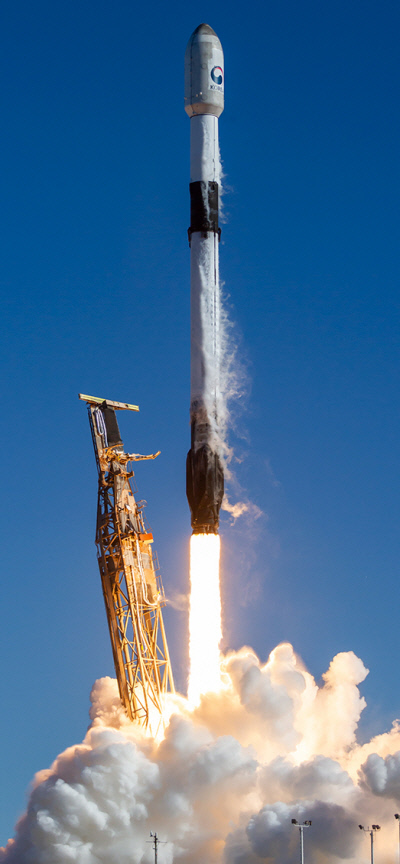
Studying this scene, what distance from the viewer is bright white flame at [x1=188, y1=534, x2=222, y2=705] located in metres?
68.5

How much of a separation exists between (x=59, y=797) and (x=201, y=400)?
58.5ft

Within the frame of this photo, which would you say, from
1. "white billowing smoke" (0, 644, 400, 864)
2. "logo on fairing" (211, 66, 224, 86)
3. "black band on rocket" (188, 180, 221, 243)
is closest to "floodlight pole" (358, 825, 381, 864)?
"white billowing smoke" (0, 644, 400, 864)

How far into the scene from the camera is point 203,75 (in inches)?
2771

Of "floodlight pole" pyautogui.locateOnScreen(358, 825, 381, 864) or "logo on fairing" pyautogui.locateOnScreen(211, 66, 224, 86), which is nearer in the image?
"floodlight pole" pyautogui.locateOnScreen(358, 825, 381, 864)

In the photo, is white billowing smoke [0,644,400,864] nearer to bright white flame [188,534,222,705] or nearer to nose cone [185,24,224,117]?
bright white flame [188,534,222,705]

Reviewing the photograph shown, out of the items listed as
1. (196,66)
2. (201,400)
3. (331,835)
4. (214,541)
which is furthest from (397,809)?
(196,66)

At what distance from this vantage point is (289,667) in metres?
72.6

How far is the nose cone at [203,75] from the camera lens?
70.2m

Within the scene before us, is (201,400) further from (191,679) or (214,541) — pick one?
(191,679)

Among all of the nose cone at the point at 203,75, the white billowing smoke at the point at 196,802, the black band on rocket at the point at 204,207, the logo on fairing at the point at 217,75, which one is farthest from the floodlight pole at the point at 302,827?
the logo on fairing at the point at 217,75

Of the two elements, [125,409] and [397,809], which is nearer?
[397,809]

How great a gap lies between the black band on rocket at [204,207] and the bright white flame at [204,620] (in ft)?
44.0

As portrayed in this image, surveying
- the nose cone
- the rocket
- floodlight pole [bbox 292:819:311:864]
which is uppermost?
the nose cone

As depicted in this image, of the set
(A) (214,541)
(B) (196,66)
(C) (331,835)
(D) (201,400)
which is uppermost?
(B) (196,66)
